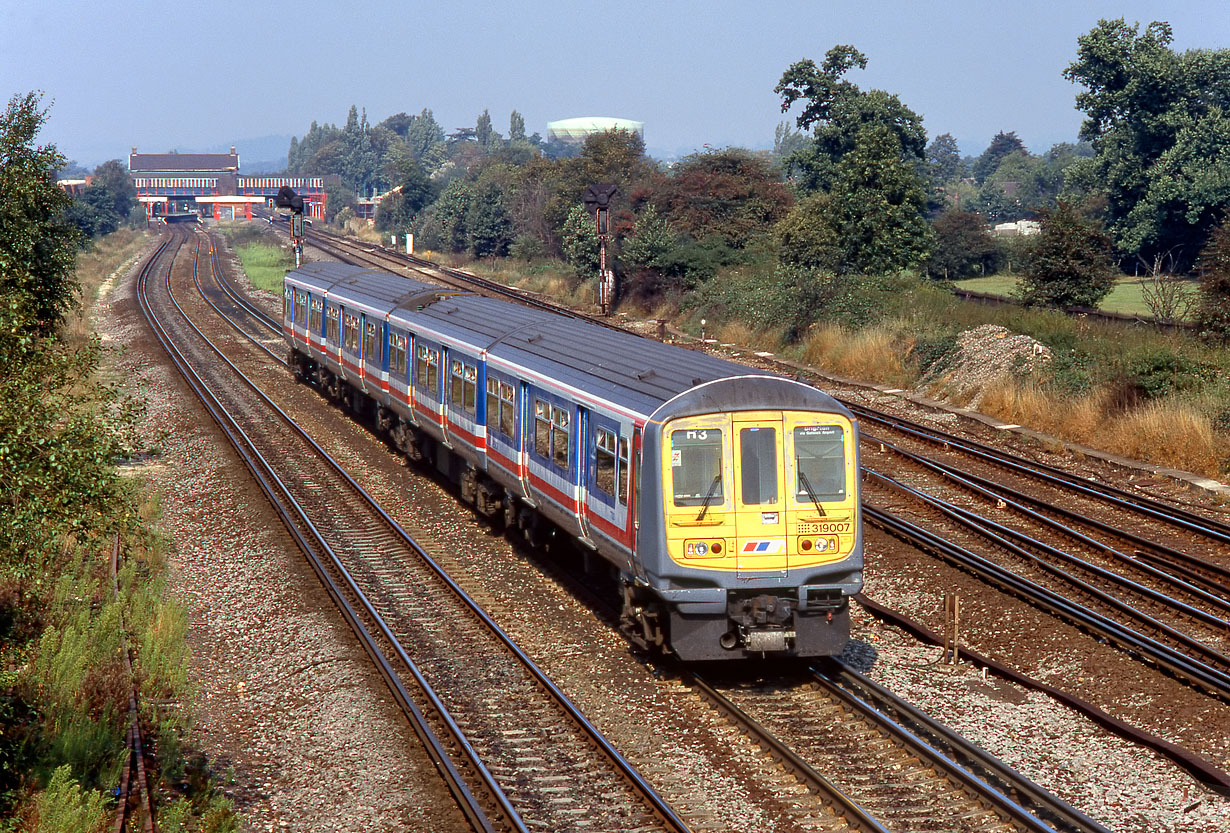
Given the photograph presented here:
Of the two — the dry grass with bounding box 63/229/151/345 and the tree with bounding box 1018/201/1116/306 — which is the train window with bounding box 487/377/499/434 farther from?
the tree with bounding box 1018/201/1116/306

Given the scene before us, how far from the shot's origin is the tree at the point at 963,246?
203ft

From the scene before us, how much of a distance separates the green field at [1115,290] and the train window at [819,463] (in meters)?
29.9

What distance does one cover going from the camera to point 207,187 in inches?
6452

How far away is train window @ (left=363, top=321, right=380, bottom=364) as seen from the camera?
2508 centimetres

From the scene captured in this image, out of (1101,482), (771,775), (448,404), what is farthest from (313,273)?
(771,775)

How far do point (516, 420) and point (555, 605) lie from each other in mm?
2679

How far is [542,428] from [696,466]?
4060 millimetres

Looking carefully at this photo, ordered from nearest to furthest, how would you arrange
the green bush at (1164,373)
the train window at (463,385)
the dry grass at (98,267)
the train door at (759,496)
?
the train door at (759,496)
the train window at (463,385)
the green bush at (1164,373)
the dry grass at (98,267)

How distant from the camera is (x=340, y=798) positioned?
10406 mm

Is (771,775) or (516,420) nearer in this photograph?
(771,775)

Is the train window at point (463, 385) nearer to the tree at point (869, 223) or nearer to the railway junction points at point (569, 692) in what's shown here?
A: the railway junction points at point (569, 692)

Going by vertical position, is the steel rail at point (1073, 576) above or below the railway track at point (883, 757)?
above

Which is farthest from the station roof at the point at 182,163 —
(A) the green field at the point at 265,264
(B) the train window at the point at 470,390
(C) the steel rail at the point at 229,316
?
(B) the train window at the point at 470,390

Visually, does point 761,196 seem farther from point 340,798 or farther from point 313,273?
point 340,798
